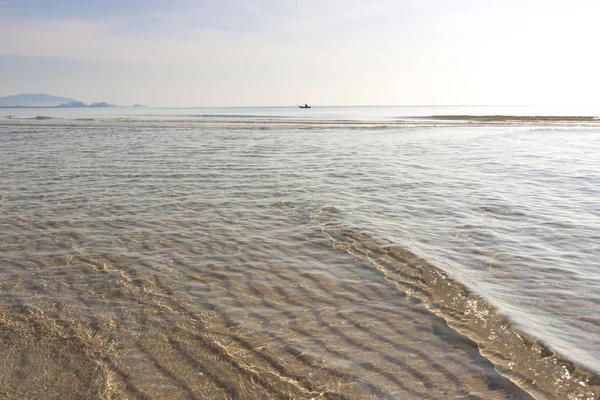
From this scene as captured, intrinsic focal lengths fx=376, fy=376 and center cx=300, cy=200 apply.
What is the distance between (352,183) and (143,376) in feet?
40.7

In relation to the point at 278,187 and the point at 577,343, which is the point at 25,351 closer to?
the point at 577,343

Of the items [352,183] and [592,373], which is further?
[352,183]

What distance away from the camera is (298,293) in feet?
21.1

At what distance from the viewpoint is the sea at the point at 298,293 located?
175 inches

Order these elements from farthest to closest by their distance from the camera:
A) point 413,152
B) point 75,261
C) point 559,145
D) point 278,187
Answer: point 559,145 → point 413,152 → point 278,187 → point 75,261

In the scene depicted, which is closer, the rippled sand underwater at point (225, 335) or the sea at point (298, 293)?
the rippled sand underwater at point (225, 335)

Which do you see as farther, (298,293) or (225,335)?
(298,293)

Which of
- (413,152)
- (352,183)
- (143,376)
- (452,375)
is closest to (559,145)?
(413,152)

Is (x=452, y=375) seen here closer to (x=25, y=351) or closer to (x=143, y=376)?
(x=143, y=376)

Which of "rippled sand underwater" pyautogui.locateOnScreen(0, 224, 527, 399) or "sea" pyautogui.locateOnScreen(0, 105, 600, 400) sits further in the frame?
"sea" pyautogui.locateOnScreen(0, 105, 600, 400)

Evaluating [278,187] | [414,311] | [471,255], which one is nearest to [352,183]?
[278,187]

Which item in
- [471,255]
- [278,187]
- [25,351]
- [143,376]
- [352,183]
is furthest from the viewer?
[352,183]

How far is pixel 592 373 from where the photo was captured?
445 cm

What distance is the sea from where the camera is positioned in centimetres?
444
